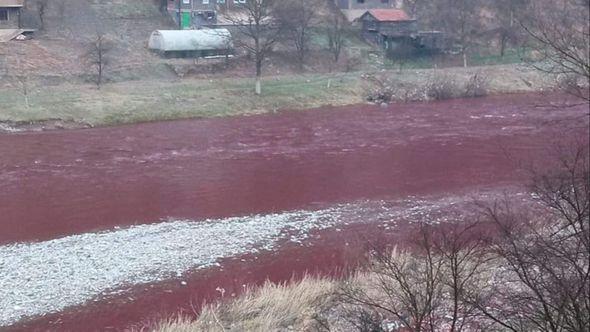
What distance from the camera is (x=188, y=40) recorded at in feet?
129

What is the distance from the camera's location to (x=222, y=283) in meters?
13.3

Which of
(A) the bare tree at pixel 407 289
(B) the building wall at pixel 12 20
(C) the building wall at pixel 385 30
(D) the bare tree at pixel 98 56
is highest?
(B) the building wall at pixel 12 20

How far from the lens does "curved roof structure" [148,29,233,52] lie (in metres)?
39.0

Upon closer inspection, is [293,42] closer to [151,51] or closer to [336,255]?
[151,51]

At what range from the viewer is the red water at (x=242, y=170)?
14.1 m

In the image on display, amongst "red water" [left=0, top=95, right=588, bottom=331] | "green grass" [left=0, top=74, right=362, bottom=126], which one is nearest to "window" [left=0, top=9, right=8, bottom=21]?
"green grass" [left=0, top=74, right=362, bottom=126]

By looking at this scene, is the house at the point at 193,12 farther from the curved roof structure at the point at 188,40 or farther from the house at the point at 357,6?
the house at the point at 357,6

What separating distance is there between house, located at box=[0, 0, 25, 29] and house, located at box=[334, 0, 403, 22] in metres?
20.7

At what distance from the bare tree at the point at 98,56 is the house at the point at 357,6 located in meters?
17.5

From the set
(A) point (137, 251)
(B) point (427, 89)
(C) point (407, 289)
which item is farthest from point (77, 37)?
(C) point (407, 289)

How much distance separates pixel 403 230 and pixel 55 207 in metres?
8.52

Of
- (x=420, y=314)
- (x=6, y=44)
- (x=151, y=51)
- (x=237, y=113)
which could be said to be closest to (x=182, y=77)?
(x=151, y=51)

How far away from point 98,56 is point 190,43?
5.40 meters

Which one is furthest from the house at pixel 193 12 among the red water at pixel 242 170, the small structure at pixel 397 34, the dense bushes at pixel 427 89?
the red water at pixel 242 170
